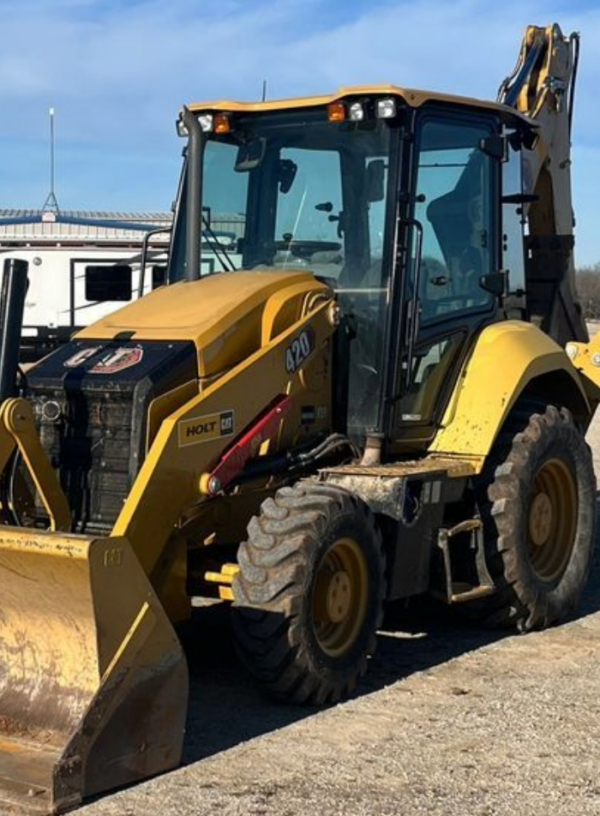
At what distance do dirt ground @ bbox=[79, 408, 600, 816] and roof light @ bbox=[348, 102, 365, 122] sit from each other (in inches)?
110

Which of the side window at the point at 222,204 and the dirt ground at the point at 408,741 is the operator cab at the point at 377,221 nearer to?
the side window at the point at 222,204

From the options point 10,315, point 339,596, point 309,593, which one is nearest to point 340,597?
point 339,596

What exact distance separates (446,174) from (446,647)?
2571 mm

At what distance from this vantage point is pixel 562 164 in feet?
29.7

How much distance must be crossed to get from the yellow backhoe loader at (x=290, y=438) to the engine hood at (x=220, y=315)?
16mm

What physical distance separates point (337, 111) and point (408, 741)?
3.17 meters

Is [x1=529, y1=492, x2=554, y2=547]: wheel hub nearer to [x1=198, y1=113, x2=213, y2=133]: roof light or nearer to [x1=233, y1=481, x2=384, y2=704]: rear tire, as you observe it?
[x1=233, y1=481, x2=384, y2=704]: rear tire

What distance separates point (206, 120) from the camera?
7.19m

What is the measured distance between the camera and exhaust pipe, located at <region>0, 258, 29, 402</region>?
226 inches

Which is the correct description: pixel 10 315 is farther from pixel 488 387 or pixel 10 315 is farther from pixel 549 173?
pixel 549 173

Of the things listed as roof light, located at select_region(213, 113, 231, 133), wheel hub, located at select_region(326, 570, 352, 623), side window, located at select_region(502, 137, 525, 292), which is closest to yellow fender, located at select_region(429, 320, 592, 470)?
side window, located at select_region(502, 137, 525, 292)

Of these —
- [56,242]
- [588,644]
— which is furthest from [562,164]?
[56,242]

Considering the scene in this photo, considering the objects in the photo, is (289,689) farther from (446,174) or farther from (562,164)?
(562,164)

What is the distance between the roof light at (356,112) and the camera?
6.69 m
